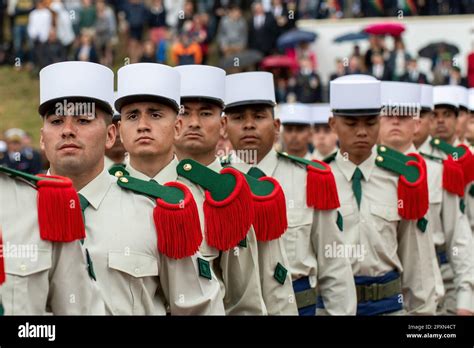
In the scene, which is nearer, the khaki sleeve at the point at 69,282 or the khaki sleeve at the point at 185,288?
the khaki sleeve at the point at 69,282

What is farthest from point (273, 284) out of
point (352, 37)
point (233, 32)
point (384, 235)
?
point (233, 32)

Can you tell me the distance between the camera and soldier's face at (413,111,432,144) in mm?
10339

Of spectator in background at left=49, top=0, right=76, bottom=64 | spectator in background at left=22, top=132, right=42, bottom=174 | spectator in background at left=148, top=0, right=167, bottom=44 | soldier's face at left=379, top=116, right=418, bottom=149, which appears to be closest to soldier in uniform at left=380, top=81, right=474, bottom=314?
soldier's face at left=379, top=116, right=418, bottom=149

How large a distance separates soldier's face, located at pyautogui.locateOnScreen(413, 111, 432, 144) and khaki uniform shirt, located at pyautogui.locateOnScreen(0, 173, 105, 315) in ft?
18.7

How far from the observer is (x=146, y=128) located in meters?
6.20

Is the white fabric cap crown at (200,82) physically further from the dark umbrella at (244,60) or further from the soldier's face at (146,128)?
the dark umbrella at (244,60)

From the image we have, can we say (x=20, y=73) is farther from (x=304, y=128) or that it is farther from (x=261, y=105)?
(x=261, y=105)

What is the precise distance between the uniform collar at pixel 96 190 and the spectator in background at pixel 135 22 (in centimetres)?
1799

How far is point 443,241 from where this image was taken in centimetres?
917

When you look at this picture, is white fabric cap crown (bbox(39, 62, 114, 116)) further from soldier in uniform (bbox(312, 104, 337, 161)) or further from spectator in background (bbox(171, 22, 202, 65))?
spectator in background (bbox(171, 22, 202, 65))

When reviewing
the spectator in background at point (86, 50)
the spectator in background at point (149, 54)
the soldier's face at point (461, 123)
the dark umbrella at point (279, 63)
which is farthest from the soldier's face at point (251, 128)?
the spectator in background at point (149, 54)

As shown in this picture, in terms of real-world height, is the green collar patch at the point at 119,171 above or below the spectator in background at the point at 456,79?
below

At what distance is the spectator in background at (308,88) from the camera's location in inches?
784

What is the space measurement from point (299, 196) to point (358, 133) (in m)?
0.83
